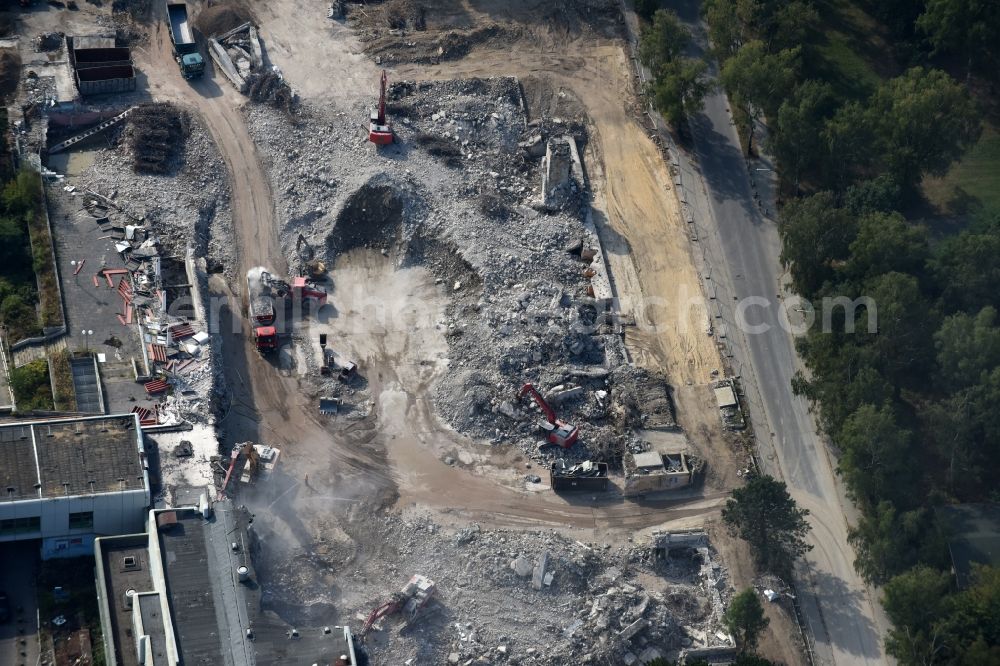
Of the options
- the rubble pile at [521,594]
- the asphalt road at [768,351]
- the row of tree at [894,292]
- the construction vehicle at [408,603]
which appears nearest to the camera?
the rubble pile at [521,594]

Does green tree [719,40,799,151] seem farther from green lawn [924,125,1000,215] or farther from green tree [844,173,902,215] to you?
green lawn [924,125,1000,215]

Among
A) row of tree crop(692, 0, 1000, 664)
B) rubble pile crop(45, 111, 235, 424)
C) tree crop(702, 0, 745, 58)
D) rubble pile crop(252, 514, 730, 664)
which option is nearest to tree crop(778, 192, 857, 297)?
row of tree crop(692, 0, 1000, 664)

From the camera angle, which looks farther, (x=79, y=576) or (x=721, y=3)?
(x=721, y=3)

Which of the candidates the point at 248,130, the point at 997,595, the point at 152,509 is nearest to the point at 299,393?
the point at 152,509

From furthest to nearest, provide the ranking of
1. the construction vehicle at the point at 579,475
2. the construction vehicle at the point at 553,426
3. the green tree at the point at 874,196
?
the green tree at the point at 874,196, the construction vehicle at the point at 553,426, the construction vehicle at the point at 579,475

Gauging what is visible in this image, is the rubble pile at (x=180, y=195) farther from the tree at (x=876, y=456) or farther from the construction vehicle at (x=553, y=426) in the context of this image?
the tree at (x=876, y=456)

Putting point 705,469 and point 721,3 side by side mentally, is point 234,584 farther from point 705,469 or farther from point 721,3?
point 721,3

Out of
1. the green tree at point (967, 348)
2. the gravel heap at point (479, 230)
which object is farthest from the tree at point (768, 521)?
the green tree at point (967, 348)
